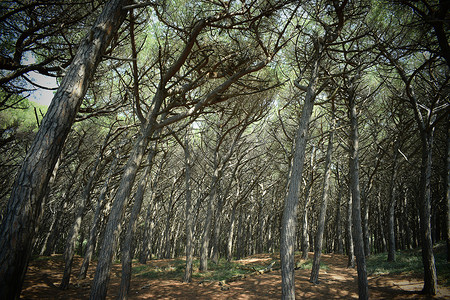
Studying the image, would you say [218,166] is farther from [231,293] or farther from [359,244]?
[359,244]

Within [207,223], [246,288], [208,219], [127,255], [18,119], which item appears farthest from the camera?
[18,119]

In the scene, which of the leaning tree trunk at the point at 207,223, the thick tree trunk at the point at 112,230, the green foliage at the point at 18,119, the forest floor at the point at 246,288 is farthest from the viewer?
the green foliage at the point at 18,119

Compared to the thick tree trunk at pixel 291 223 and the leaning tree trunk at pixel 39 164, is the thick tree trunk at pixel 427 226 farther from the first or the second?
the leaning tree trunk at pixel 39 164

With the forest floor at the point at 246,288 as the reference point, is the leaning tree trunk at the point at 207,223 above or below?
above

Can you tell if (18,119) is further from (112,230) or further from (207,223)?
(112,230)

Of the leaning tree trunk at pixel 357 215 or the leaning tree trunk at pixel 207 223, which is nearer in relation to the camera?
the leaning tree trunk at pixel 357 215

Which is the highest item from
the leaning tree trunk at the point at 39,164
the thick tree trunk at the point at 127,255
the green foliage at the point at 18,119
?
the green foliage at the point at 18,119

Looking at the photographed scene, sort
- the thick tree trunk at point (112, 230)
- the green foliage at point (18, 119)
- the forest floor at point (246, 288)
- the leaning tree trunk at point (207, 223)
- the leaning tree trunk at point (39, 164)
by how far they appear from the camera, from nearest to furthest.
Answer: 1. the leaning tree trunk at point (39, 164)
2. the thick tree trunk at point (112, 230)
3. the forest floor at point (246, 288)
4. the leaning tree trunk at point (207, 223)
5. the green foliage at point (18, 119)

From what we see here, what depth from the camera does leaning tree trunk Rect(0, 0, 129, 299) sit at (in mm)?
2293

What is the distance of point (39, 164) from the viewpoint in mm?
2623

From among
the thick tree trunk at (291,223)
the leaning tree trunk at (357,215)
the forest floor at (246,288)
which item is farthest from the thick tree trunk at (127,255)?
the leaning tree trunk at (357,215)

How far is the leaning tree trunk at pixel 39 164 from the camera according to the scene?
7.52 feet

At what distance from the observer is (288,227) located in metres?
4.81

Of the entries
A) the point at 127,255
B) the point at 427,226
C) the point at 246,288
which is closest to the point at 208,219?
the point at 246,288
